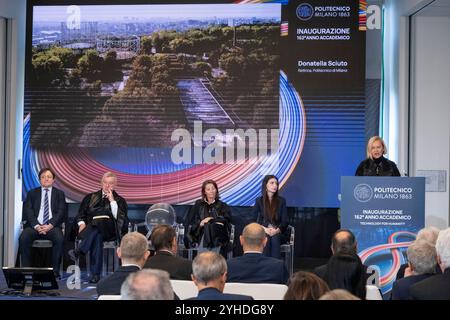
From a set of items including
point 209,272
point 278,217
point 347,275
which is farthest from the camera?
point 278,217

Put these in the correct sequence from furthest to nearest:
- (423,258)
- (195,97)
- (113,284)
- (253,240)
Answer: (195,97), (253,240), (113,284), (423,258)

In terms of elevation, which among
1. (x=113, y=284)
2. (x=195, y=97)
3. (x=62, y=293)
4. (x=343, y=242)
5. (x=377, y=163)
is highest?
(x=195, y=97)

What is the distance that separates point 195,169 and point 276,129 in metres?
1.06

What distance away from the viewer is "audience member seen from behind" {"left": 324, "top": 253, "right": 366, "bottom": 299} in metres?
4.23

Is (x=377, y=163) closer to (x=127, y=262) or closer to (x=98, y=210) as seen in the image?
(x=98, y=210)

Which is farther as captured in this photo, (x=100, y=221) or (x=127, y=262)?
(x=100, y=221)

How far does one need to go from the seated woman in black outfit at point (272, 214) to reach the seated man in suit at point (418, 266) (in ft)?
12.0

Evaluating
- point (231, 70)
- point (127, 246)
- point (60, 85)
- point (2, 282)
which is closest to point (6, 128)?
point (60, 85)

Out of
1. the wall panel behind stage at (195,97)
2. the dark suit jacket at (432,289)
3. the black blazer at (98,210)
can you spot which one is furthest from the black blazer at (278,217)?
the dark suit jacket at (432,289)

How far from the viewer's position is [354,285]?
423 cm

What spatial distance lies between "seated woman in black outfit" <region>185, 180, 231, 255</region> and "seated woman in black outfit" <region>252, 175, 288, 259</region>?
1.19ft

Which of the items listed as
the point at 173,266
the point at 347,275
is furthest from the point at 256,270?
the point at 347,275

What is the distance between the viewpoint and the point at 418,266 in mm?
4496

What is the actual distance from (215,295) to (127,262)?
1150mm
